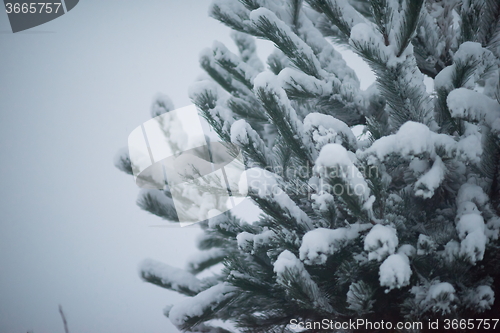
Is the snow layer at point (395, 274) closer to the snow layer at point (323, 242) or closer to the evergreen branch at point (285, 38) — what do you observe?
the snow layer at point (323, 242)

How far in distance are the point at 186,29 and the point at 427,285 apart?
248ft

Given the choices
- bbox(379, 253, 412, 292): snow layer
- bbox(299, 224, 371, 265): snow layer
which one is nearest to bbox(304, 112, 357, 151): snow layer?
bbox(299, 224, 371, 265): snow layer

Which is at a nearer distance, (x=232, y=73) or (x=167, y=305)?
(x=167, y=305)

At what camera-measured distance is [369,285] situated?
1.30 metres

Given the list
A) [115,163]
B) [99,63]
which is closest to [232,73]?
[115,163]

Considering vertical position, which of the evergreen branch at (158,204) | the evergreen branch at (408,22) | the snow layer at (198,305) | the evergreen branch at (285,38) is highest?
the evergreen branch at (285,38)

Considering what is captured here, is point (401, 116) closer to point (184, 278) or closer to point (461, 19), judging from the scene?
point (461, 19)

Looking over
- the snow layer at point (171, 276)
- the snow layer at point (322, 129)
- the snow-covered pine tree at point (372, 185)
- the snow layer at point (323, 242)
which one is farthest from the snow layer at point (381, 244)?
the snow layer at point (171, 276)

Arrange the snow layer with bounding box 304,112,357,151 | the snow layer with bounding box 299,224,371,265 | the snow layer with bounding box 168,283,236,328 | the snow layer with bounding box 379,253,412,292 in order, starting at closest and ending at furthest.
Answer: the snow layer with bounding box 379,253,412,292, the snow layer with bounding box 299,224,371,265, the snow layer with bounding box 304,112,357,151, the snow layer with bounding box 168,283,236,328

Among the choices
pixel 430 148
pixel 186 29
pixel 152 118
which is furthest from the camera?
pixel 186 29

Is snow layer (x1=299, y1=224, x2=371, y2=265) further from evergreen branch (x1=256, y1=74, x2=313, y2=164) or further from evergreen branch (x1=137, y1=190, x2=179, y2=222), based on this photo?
evergreen branch (x1=137, y1=190, x2=179, y2=222)

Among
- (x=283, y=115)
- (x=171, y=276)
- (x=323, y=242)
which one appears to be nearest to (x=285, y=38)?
(x=283, y=115)

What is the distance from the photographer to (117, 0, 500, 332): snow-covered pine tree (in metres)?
1.16

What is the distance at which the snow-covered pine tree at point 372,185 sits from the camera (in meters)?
1.16
